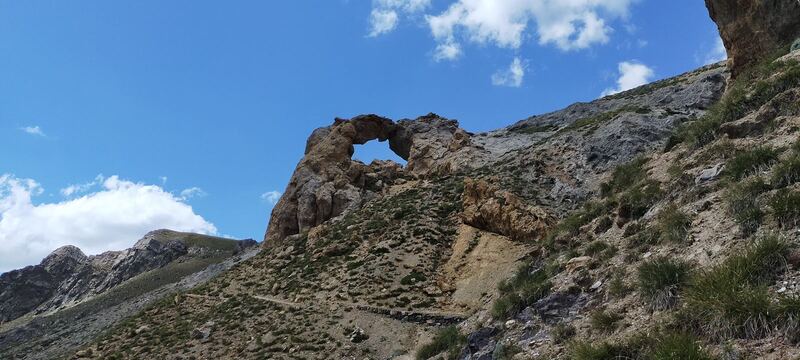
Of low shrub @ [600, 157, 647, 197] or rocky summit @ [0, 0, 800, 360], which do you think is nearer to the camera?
rocky summit @ [0, 0, 800, 360]

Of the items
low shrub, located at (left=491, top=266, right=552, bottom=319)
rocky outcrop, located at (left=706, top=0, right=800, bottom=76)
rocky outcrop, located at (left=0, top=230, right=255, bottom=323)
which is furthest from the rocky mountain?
low shrub, located at (left=491, top=266, right=552, bottom=319)

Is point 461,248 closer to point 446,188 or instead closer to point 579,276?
point 446,188

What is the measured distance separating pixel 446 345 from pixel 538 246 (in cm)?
577

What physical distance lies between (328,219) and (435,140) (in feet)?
67.9

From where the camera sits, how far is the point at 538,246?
65.3ft

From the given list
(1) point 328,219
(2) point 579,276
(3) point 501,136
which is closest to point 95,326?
(1) point 328,219

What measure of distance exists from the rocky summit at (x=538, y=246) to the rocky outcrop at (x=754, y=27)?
0.09 m

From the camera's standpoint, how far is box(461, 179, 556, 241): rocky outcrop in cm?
3148

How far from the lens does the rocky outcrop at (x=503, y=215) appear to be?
3148 cm

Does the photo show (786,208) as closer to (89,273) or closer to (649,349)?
(649,349)

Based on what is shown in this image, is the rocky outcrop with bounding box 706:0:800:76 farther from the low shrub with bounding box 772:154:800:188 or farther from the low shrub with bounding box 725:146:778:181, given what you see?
the low shrub with bounding box 772:154:800:188

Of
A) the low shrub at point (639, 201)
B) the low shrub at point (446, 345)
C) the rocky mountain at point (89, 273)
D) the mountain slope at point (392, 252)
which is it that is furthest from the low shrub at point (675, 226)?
the rocky mountain at point (89, 273)

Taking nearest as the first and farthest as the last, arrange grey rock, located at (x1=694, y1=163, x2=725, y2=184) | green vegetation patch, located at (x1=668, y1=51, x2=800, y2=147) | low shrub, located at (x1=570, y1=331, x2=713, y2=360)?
1. low shrub, located at (x1=570, y1=331, x2=713, y2=360)
2. grey rock, located at (x1=694, y1=163, x2=725, y2=184)
3. green vegetation patch, located at (x1=668, y1=51, x2=800, y2=147)

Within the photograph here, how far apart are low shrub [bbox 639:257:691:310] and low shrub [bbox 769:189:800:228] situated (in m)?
1.78
